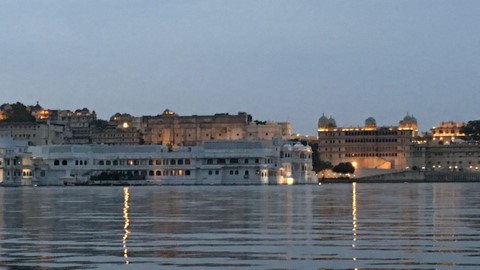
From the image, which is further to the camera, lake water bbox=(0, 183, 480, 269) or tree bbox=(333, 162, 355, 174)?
tree bbox=(333, 162, 355, 174)

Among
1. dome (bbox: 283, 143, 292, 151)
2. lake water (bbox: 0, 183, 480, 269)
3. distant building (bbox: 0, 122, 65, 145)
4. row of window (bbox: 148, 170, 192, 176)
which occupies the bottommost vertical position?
lake water (bbox: 0, 183, 480, 269)

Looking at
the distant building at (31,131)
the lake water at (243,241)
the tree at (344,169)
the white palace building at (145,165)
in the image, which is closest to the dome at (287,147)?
the white palace building at (145,165)

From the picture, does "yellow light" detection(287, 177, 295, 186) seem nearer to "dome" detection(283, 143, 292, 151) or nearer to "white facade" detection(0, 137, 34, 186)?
"dome" detection(283, 143, 292, 151)

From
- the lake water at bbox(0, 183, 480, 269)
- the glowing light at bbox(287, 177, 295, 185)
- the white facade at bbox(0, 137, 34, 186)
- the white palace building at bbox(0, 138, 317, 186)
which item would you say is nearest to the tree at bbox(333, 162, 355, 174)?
the glowing light at bbox(287, 177, 295, 185)

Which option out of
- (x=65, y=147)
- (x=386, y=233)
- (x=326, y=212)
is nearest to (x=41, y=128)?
(x=65, y=147)

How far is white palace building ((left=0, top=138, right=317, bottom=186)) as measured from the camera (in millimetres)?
130750

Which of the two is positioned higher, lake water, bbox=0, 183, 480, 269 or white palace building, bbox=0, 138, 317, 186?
white palace building, bbox=0, 138, 317, 186

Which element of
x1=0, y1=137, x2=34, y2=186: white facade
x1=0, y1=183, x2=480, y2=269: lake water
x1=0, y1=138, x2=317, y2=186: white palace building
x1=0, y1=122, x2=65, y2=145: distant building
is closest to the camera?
x1=0, y1=183, x2=480, y2=269: lake water

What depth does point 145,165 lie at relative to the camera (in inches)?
5271

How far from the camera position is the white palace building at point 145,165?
131m

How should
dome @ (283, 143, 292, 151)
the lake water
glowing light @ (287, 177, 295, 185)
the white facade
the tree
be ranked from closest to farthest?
the lake water, the white facade, glowing light @ (287, 177, 295, 185), dome @ (283, 143, 292, 151), the tree

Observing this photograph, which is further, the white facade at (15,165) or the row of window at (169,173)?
the white facade at (15,165)

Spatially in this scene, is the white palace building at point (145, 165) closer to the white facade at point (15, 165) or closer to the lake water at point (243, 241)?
the white facade at point (15, 165)

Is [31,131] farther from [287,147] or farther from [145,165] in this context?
[287,147]
